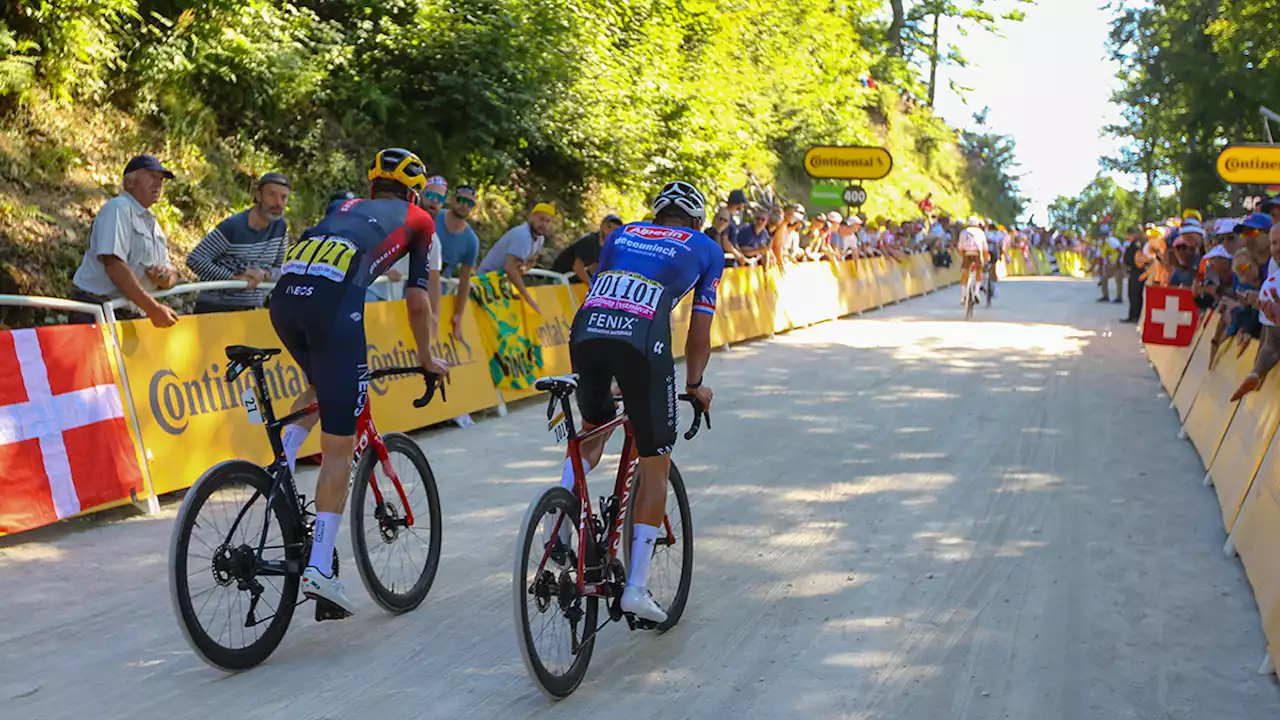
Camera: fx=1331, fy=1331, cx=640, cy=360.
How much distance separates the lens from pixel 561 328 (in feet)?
46.6

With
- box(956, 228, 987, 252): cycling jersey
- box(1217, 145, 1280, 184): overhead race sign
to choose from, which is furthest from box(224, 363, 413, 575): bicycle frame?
box(956, 228, 987, 252): cycling jersey

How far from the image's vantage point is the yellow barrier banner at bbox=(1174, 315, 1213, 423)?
12137 millimetres

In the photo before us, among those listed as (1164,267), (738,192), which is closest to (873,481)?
(738,192)

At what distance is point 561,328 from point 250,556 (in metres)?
8.95

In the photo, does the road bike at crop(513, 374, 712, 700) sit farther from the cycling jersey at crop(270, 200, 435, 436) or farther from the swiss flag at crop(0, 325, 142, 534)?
the swiss flag at crop(0, 325, 142, 534)

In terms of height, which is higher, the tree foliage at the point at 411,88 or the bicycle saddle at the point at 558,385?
the tree foliage at the point at 411,88

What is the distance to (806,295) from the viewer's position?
2359 cm

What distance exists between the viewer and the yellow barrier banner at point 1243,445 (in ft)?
26.3

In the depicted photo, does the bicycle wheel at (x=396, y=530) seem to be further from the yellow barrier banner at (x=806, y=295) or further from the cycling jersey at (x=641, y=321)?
the yellow barrier banner at (x=806, y=295)

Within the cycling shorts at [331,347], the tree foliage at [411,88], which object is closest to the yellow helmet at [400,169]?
the cycling shorts at [331,347]

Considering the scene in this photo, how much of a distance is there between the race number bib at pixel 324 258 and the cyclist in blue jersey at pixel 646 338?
3.33 ft

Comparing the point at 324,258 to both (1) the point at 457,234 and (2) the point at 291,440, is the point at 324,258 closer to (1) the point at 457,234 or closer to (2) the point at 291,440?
(2) the point at 291,440

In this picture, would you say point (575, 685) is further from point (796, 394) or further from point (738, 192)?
point (738, 192)

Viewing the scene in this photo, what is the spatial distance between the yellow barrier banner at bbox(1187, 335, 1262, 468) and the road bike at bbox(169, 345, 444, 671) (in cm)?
641
